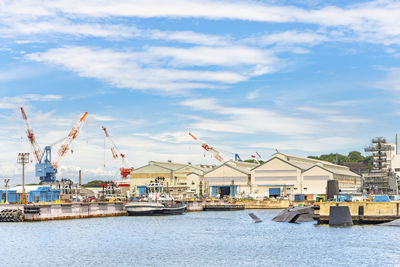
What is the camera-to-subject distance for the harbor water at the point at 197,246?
52.3 metres

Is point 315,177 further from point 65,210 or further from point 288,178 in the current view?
point 65,210

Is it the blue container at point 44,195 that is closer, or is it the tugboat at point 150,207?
the tugboat at point 150,207

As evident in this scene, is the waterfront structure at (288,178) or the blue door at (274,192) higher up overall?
the waterfront structure at (288,178)

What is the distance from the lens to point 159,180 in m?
146

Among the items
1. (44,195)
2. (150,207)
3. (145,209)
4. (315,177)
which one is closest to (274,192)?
(315,177)

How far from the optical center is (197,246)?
63.4m

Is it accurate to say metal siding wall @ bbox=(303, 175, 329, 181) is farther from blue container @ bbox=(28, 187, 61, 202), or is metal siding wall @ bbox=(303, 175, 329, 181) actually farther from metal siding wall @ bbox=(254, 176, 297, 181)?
blue container @ bbox=(28, 187, 61, 202)

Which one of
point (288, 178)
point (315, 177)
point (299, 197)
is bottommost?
point (299, 197)

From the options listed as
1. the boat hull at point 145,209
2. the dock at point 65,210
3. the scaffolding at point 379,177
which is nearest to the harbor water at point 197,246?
the dock at point 65,210

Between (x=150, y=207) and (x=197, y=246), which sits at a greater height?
(x=150, y=207)

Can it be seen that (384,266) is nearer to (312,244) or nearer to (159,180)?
(312,244)

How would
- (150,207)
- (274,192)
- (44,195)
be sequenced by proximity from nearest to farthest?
(150,207)
(44,195)
(274,192)

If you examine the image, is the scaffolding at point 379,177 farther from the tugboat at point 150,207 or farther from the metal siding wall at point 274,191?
the tugboat at point 150,207

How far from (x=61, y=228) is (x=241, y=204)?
81.8 meters
